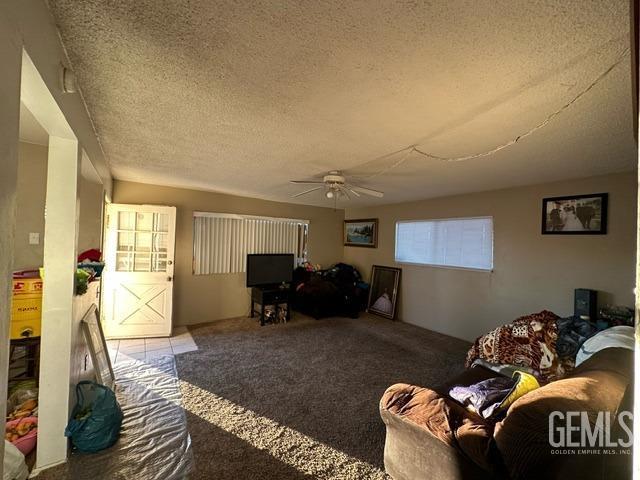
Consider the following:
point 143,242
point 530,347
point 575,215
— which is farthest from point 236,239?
point 575,215

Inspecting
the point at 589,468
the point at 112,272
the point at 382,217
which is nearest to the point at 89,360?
the point at 112,272

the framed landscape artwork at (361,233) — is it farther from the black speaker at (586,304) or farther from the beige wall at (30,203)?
the beige wall at (30,203)

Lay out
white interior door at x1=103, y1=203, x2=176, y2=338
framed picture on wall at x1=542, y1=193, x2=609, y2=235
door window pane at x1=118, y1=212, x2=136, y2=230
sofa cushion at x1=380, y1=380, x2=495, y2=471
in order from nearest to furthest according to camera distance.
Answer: sofa cushion at x1=380, y1=380, x2=495, y2=471
framed picture on wall at x1=542, y1=193, x2=609, y2=235
white interior door at x1=103, y1=203, x2=176, y2=338
door window pane at x1=118, y1=212, x2=136, y2=230

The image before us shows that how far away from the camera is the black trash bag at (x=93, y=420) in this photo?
183 centimetres

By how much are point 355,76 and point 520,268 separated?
12.2ft

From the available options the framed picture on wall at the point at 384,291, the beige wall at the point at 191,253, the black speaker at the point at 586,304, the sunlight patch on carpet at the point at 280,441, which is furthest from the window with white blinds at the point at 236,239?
the black speaker at the point at 586,304

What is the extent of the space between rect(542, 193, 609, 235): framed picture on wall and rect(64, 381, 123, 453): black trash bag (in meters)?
4.95

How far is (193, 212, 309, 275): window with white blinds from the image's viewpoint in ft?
16.1

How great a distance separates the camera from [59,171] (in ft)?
5.52

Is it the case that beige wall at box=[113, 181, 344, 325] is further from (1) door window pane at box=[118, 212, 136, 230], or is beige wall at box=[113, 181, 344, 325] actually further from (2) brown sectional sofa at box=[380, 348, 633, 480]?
(2) brown sectional sofa at box=[380, 348, 633, 480]

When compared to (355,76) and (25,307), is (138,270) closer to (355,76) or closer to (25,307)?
(25,307)

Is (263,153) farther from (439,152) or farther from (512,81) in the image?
(512,81)

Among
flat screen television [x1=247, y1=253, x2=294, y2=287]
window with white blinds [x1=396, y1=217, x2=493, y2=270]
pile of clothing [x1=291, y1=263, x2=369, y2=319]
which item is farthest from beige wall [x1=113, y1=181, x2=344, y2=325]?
window with white blinds [x1=396, y1=217, x2=493, y2=270]

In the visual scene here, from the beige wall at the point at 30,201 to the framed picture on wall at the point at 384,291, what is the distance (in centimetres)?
515
